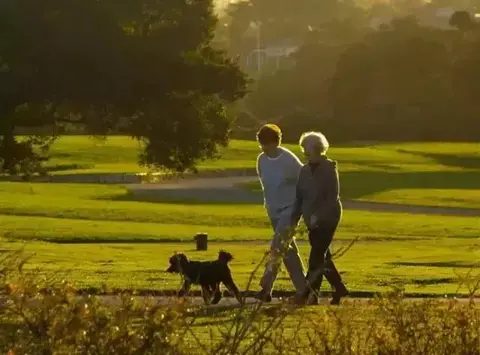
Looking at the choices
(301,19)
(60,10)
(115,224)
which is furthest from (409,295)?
(301,19)

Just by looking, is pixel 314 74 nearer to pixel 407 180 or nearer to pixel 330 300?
pixel 407 180

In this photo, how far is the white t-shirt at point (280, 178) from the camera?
1357cm

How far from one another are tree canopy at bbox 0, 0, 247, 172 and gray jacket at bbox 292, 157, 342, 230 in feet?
13.1

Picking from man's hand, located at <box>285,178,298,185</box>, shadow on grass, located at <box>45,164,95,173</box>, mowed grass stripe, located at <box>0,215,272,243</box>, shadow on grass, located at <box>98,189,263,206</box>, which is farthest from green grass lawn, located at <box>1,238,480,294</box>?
shadow on grass, located at <box>45,164,95,173</box>

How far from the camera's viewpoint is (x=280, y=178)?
13602 millimetres

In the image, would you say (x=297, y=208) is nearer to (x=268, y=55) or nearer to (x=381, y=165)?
(x=381, y=165)

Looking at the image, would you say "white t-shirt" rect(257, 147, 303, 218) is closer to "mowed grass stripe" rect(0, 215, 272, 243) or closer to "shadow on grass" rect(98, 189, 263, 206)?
"mowed grass stripe" rect(0, 215, 272, 243)

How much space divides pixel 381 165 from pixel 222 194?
21.6 metres

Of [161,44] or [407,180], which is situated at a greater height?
[161,44]

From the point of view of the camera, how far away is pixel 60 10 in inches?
668

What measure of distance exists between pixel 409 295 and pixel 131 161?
5437cm

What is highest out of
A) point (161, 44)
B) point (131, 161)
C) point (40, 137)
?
point (161, 44)

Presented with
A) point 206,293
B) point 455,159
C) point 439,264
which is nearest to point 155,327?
point 206,293

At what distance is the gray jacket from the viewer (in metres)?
13.2
